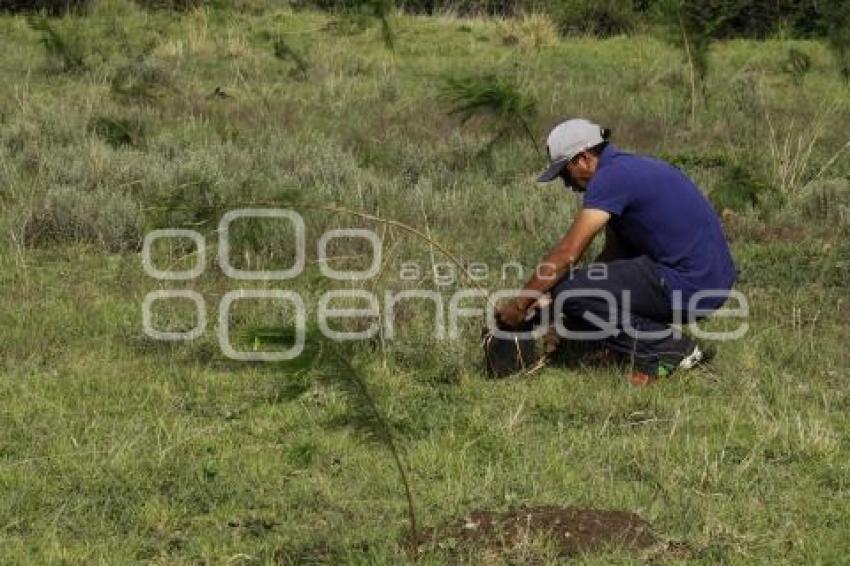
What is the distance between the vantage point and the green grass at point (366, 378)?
4.22m

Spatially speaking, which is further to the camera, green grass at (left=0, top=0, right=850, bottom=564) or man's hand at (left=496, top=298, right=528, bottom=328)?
man's hand at (left=496, top=298, right=528, bottom=328)

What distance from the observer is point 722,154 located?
10430 mm

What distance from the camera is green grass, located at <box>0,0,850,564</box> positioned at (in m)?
4.22

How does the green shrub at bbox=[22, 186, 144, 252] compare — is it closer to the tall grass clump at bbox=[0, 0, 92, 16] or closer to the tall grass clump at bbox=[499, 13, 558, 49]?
the tall grass clump at bbox=[499, 13, 558, 49]

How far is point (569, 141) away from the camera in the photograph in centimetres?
555

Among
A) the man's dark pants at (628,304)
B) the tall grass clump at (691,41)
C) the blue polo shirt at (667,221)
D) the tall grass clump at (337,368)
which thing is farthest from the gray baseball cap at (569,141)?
the tall grass clump at (691,41)

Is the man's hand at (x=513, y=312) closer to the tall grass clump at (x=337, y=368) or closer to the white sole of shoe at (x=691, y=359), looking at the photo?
the white sole of shoe at (x=691, y=359)

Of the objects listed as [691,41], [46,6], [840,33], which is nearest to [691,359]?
[691,41]

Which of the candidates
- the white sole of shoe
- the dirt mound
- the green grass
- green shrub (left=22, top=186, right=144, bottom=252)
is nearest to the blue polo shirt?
the white sole of shoe

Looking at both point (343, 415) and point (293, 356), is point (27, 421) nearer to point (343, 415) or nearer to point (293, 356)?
point (343, 415)

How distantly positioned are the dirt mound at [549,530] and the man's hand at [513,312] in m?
1.47

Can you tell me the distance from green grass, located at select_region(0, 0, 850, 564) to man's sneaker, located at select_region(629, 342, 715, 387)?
0.21 ft

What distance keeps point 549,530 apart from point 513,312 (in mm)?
1684

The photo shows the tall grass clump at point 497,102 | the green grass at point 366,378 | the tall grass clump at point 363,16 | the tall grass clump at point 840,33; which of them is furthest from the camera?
the tall grass clump at point 363,16
